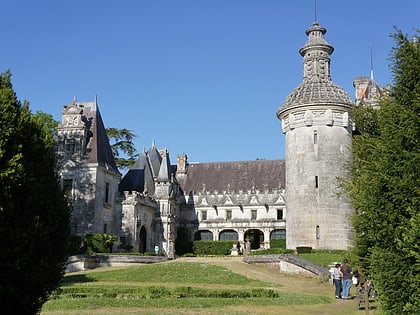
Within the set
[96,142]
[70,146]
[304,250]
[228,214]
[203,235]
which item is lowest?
[304,250]

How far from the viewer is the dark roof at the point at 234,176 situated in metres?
57.5

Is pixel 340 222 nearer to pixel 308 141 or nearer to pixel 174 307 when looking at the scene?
pixel 308 141

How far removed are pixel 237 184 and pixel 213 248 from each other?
8.31 metres

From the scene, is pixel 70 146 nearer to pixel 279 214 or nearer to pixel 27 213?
pixel 279 214

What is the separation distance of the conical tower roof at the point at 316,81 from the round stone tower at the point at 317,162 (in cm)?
8

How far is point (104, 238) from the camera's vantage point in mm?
40031

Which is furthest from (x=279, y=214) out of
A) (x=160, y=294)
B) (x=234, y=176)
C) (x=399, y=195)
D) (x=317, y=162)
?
(x=399, y=195)

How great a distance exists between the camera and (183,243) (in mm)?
55906

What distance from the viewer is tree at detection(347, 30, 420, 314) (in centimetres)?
1028

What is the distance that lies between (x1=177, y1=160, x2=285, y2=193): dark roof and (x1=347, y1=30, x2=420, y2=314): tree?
4477cm

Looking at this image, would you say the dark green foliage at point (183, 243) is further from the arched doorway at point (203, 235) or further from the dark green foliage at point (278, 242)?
the dark green foliage at point (278, 242)

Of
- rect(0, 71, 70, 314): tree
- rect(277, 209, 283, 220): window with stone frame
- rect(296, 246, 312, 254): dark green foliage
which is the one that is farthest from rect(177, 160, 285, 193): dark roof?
rect(0, 71, 70, 314): tree

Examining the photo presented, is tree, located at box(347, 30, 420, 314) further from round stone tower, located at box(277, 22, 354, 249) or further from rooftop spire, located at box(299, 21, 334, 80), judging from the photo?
rooftop spire, located at box(299, 21, 334, 80)

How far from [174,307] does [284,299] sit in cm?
456
